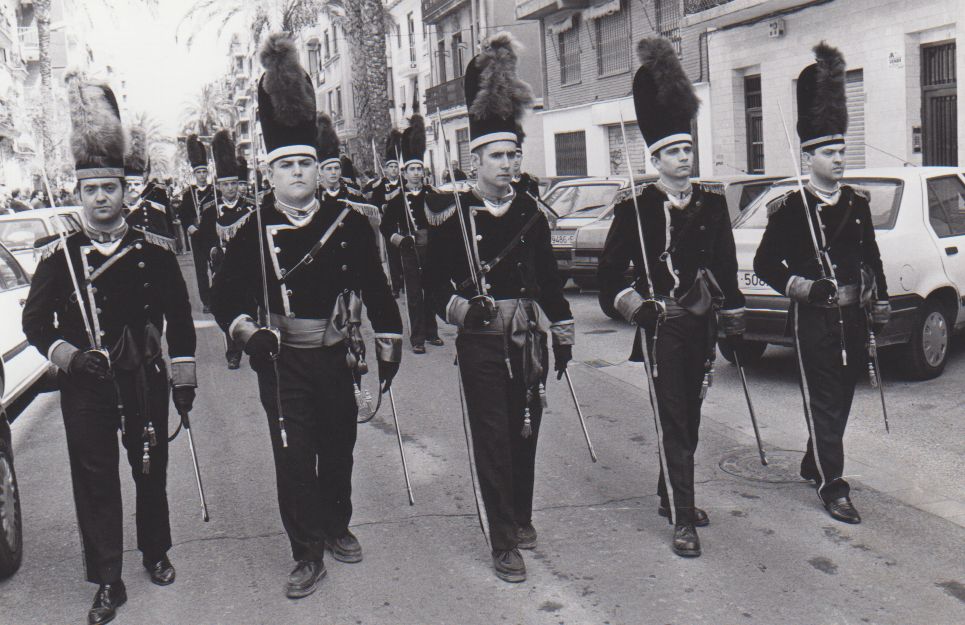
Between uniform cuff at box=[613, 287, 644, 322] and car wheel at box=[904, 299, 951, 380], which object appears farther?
car wheel at box=[904, 299, 951, 380]

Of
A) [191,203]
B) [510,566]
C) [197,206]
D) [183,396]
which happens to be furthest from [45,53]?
[510,566]

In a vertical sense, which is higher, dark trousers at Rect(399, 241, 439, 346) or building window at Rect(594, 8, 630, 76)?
building window at Rect(594, 8, 630, 76)

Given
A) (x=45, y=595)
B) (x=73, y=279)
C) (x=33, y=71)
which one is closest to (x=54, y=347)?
(x=73, y=279)

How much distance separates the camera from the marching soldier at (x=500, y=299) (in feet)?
15.8

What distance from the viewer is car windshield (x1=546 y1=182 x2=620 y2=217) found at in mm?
14795

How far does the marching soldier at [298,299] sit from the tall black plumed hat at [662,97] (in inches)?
57.5

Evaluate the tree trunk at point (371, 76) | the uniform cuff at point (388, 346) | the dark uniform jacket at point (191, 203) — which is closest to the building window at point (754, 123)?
the tree trunk at point (371, 76)

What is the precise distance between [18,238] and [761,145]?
595 inches

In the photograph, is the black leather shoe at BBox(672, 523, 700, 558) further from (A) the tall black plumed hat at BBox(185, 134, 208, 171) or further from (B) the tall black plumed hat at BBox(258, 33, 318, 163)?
(A) the tall black plumed hat at BBox(185, 134, 208, 171)

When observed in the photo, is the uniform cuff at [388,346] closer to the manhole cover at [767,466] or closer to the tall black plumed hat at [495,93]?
the tall black plumed hat at [495,93]

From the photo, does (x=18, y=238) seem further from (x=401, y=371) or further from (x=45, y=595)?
(x=45, y=595)

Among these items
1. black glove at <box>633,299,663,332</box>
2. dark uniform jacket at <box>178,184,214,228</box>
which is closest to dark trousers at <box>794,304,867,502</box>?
black glove at <box>633,299,663,332</box>

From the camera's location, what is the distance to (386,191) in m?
13.3

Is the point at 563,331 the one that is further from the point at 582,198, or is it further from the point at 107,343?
the point at 582,198
